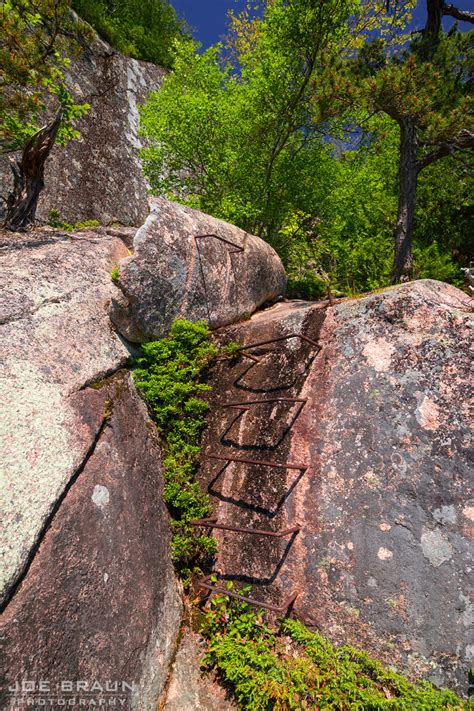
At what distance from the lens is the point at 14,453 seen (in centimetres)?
280

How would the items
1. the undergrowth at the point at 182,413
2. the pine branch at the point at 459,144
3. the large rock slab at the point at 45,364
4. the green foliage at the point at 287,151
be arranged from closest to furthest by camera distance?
1. the large rock slab at the point at 45,364
2. the undergrowth at the point at 182,413
3. the pine branch at the point at 459,144
4. the green foliage at the point at 287,151

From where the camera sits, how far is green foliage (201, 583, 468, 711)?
110 inches

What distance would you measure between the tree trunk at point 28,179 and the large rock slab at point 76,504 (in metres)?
1.38

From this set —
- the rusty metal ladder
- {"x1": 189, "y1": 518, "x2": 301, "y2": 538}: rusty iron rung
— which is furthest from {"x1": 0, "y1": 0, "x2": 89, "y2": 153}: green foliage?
{"x1": 189, "y1": 518, "x2": 301, "y2": 538}: rusty iron rung

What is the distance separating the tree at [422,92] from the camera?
222 inches

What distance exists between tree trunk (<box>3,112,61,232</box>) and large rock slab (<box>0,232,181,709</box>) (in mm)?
1384

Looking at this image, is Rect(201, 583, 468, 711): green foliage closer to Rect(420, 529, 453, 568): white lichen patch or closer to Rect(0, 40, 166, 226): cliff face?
Rect(420, 529, 453, 568): white lichen patch

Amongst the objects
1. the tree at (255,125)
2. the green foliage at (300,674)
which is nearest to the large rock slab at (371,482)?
the green foliage at (300,674)

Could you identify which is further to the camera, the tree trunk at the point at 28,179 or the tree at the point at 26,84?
the tree trunk at the point at 28,179

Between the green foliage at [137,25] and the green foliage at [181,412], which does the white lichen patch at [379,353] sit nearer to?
the green foliage at [181,412]

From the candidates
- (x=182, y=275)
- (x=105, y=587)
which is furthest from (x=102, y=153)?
(x=105, y=587)

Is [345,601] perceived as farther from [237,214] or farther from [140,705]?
[237,214]

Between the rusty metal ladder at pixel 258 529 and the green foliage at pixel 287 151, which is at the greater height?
the green foliage at pixel 287 151

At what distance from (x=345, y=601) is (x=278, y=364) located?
7.65ft
